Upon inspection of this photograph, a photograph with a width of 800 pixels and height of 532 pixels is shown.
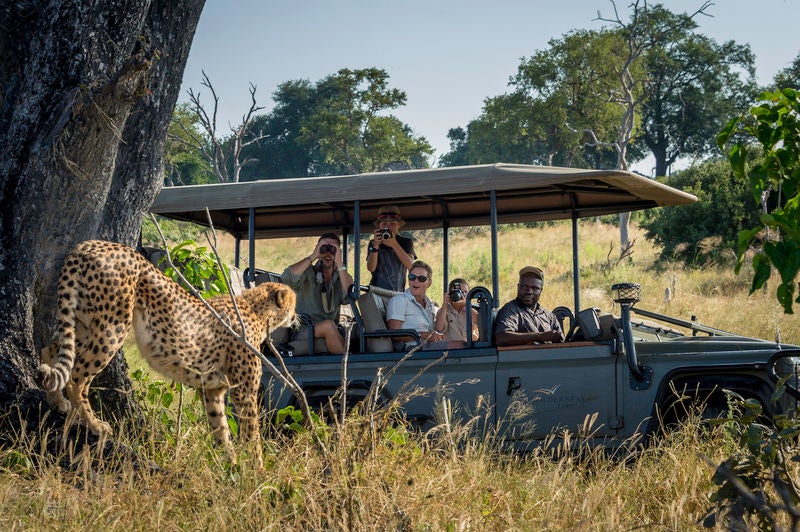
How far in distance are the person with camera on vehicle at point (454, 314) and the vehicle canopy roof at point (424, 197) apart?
0.61 m

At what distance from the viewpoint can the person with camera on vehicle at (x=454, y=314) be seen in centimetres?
637

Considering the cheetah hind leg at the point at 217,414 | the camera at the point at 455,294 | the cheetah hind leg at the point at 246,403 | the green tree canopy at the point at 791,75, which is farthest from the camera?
the green tree canopy at the point at 791,75

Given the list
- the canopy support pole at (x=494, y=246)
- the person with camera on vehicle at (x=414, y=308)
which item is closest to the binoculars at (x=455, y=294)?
the person with camera on vehicle at (x=414, y=308)

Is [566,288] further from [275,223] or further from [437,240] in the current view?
[437,240]

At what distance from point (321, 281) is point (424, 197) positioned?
0.95 m

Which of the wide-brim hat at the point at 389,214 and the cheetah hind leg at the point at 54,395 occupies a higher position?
the wide-brim hat at the point at 389,214

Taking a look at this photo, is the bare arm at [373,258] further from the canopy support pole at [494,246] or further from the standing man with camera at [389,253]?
the canopy support pole at [494,246]

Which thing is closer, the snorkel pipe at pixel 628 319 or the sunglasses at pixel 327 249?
the snorkel pipe at pixel 628 319

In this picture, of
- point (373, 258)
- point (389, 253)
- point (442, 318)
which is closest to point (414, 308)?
point (442, 318)

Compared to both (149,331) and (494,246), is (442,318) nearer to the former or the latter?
(494,246)

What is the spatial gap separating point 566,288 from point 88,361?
12.6 metres

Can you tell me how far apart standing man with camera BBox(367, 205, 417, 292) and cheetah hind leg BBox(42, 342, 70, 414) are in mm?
2849

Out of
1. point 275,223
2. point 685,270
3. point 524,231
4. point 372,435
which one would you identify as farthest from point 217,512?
point 524,231

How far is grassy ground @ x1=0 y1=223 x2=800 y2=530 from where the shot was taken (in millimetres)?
3633
